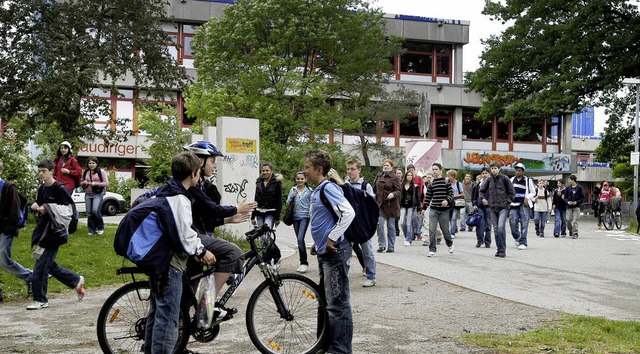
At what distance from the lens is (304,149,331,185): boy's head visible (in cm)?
642

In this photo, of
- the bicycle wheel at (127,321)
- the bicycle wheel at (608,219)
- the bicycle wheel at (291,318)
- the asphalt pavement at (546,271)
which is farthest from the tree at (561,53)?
the bicycle wheel at (127,321)

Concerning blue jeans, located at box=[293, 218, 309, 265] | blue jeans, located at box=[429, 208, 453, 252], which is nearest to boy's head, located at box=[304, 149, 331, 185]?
blue jeans, located at box=[293, 218, 309, 265]

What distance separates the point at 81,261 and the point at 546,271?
302 inches

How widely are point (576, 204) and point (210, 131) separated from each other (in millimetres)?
10914

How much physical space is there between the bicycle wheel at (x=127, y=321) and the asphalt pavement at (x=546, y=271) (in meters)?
4.93

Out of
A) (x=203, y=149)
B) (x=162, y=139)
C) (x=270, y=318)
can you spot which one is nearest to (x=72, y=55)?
(x=203, y=149)

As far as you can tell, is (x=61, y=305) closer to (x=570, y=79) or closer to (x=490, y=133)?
(x=570, y=79)

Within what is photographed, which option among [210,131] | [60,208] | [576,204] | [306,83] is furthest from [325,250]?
[306,83]

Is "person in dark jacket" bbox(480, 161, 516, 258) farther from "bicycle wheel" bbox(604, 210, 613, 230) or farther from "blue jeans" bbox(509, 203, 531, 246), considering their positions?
"bicycle wheel" bbox(604, 210, 613, 230)

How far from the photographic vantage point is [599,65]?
35719 millimetres

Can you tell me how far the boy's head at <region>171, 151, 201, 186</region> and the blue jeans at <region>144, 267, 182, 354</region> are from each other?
686 millimetres

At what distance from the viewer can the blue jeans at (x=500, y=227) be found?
15.1m

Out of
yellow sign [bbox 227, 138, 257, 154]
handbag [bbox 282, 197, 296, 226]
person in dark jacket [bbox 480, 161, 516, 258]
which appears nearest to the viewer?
handbag [bbox 282, 197, 296, 226]

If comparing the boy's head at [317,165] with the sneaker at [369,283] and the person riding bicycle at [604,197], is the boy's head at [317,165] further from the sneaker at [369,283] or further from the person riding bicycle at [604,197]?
the person riding bicycle at [604,197]
